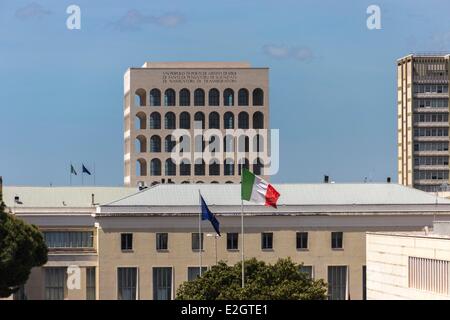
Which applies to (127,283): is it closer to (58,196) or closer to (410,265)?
(58,196)

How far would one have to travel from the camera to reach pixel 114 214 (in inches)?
5330

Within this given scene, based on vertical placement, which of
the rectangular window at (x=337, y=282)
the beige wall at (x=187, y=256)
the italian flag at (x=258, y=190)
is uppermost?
the italian flag at (x=258, y=190)

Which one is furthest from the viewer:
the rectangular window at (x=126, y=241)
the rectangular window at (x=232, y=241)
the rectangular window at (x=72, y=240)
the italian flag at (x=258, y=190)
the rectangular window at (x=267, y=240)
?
the rectangular window at (x=72, y=240)

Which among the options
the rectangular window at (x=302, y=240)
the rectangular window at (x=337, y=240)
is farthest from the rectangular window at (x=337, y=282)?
the rectangular window at (x=302, y=240)

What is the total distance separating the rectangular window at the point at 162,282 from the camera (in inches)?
5281

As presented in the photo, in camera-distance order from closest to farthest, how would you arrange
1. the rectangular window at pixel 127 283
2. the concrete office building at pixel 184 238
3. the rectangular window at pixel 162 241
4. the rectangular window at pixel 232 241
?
the rectangular window at pixel 127 283, the concrete office building at pixel 184 238, the rectangular window at pixel 162 241, the rectangular window at pixel 232 241

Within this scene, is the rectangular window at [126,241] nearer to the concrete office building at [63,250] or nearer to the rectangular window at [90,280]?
the concrete office building at [63,250]

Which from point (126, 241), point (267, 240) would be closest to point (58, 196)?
point (126, 241)

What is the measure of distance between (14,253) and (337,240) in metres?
35.8

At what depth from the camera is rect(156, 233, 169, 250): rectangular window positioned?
13538cm

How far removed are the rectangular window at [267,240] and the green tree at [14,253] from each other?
25.2 meters
